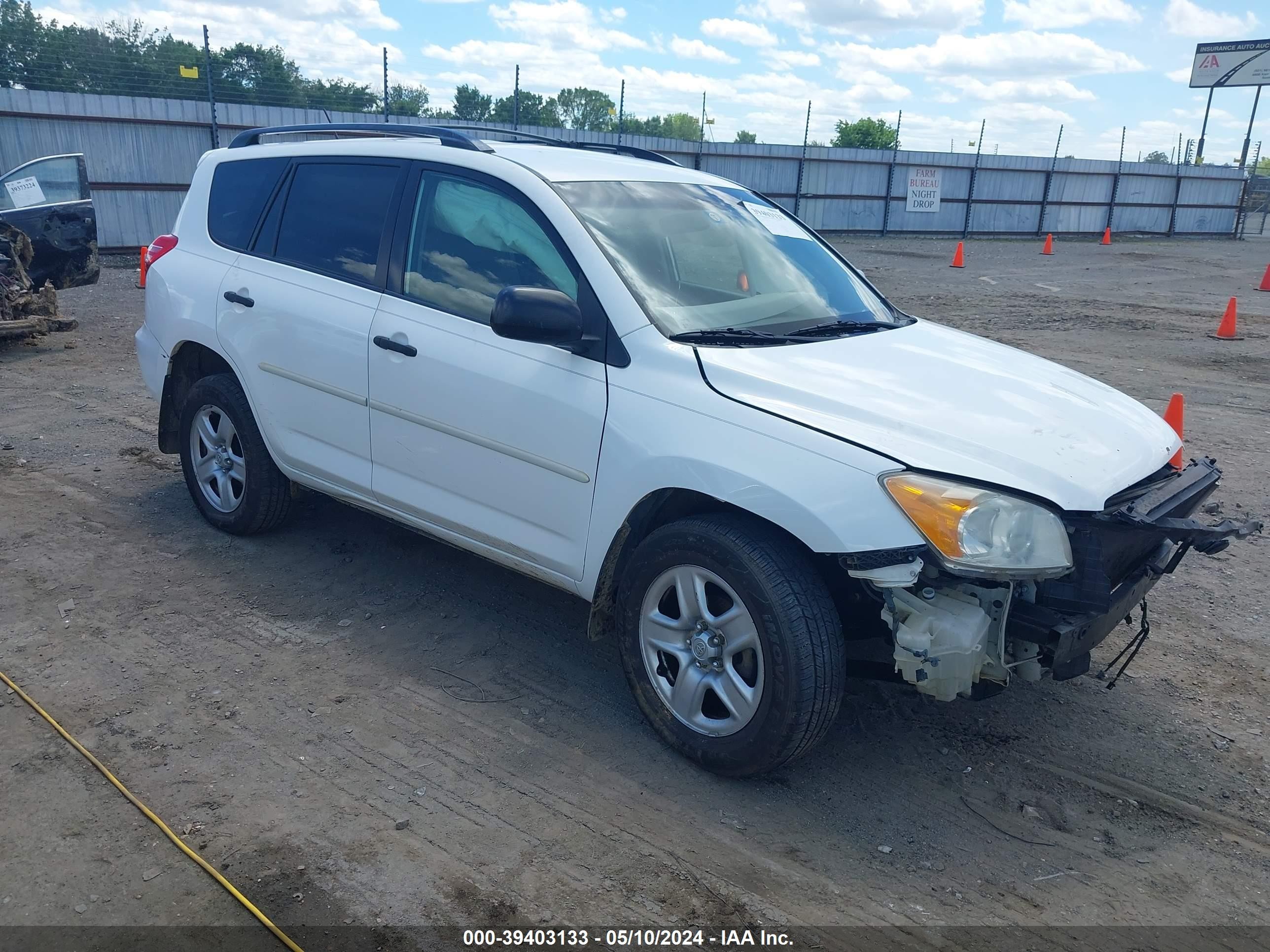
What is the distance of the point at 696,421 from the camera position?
3295mm

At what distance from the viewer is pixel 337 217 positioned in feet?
15.0

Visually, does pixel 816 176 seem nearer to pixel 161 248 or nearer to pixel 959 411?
pixel 161 248

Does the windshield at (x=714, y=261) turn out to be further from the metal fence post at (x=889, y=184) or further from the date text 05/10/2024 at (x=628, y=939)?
the metal fence post at (x=889, y=184)

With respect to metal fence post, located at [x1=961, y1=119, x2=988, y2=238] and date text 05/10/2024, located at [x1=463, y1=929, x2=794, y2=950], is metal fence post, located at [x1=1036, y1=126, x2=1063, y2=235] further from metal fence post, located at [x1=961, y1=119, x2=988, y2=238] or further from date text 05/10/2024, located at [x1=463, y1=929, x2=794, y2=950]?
date text 05/10/2024, located at [x1=463, y1=929, x2=794, y2=950]

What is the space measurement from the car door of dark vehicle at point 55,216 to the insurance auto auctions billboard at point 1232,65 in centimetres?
4797

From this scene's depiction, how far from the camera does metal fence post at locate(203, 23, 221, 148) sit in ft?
59.8

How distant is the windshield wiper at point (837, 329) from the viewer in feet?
12.7

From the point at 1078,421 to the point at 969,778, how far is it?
1.28 metres

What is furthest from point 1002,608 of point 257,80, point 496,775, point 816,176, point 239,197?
point 816,176

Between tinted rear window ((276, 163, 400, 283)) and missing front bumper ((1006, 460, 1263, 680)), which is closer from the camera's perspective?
missing front bumper ((1006, 460, 1263, 680))

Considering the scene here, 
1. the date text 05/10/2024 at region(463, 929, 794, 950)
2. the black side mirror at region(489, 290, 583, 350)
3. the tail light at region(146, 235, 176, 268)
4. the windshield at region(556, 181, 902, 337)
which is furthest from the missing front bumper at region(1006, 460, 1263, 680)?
the tail light at region(146, 235, 176, 268)

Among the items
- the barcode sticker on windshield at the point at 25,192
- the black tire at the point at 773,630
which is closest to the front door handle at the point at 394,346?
the black tire at the point at 773,630

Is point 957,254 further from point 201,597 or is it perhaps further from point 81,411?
point 201,597

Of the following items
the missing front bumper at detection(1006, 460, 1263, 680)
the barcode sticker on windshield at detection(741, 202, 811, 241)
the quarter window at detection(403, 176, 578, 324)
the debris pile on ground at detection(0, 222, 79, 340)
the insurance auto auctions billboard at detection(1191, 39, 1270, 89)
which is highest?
the insurance auto auctions billboard at detection(1191, 39, 1270, 89)
